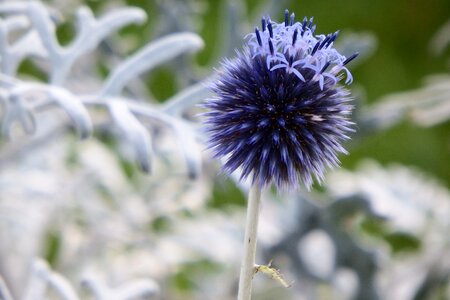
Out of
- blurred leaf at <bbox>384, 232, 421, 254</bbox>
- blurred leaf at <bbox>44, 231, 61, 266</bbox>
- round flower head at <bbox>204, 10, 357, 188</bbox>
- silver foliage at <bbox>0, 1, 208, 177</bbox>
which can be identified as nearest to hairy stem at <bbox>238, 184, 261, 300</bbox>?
round flower head at <bbox>204, 10, 357, 188</bbox>

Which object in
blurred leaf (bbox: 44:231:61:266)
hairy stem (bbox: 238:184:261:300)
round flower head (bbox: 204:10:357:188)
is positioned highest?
blurred leaf (bbox: 44:231:61:266)

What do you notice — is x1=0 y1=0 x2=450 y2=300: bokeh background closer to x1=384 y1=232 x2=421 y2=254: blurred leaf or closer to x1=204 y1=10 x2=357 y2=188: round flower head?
x1=204 y1=10 x2=357 y2=188: round flower head

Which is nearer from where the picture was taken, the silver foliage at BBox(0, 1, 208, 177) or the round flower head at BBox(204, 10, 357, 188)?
the round flower head at BBox(204, 10, 357, 188)

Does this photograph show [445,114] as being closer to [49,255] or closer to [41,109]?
[41,109]

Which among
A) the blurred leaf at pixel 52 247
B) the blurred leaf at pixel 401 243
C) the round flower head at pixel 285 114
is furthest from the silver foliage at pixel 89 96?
the blurred leaf at pixel 401 243

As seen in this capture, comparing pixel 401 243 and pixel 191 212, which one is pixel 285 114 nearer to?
pixel 191 212

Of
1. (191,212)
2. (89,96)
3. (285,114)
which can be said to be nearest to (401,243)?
(191,212)

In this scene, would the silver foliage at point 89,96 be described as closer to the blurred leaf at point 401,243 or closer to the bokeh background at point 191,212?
the bokeh background at point 191,212

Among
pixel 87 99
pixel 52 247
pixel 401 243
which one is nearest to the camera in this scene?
pixel 87 99

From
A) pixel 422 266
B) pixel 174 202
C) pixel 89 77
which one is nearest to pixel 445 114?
pixel 422 266
